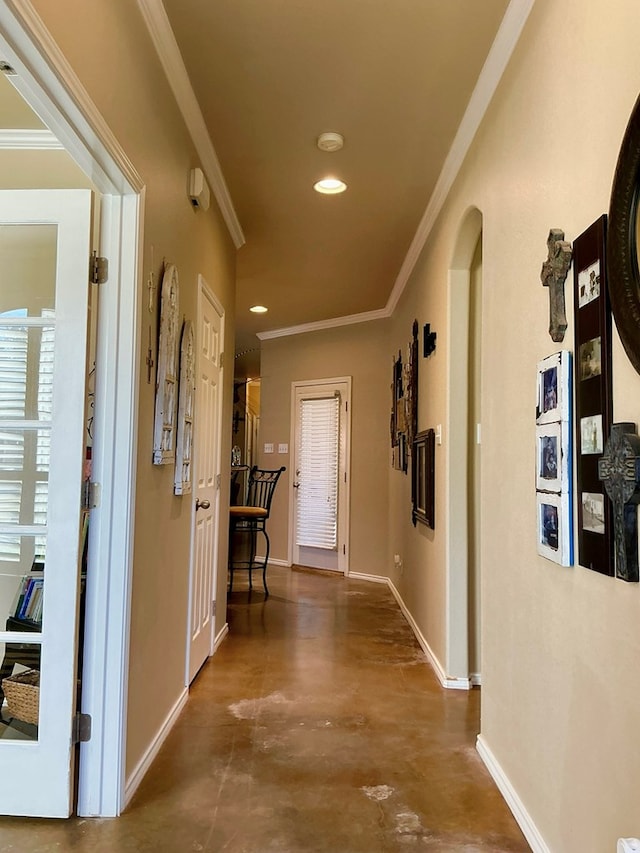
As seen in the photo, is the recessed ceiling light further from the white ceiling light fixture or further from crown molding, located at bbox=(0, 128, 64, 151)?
crown molding, located at bbox=(0, 128, 64, 151)

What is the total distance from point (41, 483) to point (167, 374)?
2.09 ft

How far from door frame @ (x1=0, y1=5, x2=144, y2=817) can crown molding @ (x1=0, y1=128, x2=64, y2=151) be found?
66cm

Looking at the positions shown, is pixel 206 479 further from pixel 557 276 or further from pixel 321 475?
pixel 321 475

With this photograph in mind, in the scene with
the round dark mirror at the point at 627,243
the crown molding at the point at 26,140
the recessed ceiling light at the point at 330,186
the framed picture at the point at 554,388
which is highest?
the recessed ceiling light at the point at 330,186

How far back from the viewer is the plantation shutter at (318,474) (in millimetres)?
6270

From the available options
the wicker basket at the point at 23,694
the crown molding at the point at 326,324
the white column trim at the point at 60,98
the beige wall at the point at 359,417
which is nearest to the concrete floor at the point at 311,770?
the wicker basket at the point at 23,694

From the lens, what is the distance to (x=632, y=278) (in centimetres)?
121

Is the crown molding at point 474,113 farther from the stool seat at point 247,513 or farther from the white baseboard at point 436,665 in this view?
the white baseboard at point 436,665

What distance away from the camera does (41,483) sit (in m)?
1.89

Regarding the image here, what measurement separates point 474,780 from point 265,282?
396 cm

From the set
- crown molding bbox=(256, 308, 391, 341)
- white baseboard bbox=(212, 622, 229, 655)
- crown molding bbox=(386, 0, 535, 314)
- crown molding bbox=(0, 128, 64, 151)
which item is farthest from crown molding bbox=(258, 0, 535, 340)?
white baseboard bbox=(212, 622, 229, 655)

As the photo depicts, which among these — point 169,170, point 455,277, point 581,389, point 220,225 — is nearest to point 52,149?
point 169,170

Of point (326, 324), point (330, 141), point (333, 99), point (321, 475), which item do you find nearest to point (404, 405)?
point (321, 475)

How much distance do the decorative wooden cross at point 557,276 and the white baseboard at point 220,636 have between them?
2.75 meters
